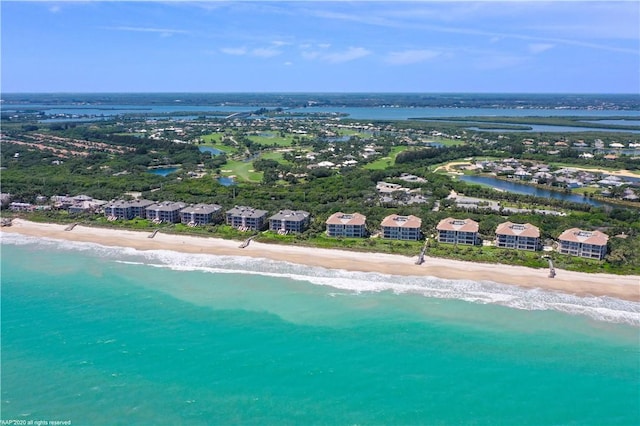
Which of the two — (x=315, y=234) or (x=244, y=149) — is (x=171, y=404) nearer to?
(x=315, y=234)

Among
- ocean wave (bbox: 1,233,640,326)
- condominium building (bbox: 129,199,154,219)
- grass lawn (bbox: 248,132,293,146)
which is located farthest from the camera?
grass lawn (bbox: 248,132,293,146)

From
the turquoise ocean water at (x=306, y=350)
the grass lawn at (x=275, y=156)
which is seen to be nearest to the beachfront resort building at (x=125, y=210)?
the turquoise ocean water at (x=306, y=350)

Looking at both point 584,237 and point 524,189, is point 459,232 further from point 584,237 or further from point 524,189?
point 524,189

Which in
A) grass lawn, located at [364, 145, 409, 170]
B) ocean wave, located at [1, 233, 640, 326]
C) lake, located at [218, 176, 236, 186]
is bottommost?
ocean wave, located at [1, 233, 640, 326]

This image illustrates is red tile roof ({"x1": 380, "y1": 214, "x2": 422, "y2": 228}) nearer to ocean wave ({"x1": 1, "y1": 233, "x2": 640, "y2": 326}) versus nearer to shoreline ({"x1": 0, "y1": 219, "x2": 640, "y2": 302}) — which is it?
shoreline ({"x1": 0, "y1": 219, "x2": 640, "y2": 302})

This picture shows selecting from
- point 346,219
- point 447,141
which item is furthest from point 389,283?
point 447,141

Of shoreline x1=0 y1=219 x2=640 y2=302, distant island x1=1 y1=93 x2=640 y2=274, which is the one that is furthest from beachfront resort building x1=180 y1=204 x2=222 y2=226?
shoreline x1=0 y1=219 x2=640 y2=302
